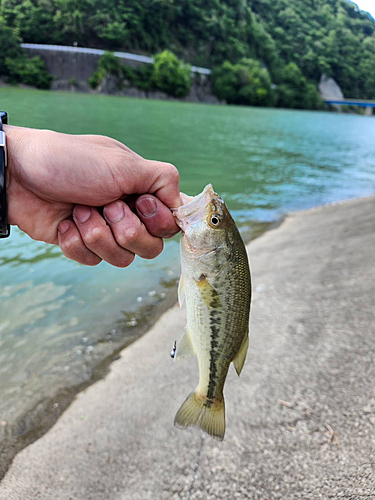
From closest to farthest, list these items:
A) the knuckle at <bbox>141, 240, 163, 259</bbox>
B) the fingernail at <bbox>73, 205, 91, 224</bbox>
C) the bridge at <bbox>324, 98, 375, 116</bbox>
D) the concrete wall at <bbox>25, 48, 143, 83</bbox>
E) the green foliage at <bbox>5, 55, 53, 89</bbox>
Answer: the fingernail at <bbox>73, 205, 91, 224</bbox>, the knuckle at <bbox>141, 240, 163, 259</bbox>, the green foliage at <bbox>5, 55, 53, 89</bbox>, the concrete wall at <bbox>25, 48, 143, 83</bbox>, the bridge at <bbox>324, 98, 375, 116</bbox>

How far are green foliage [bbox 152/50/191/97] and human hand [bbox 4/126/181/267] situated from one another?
8761 centimetres

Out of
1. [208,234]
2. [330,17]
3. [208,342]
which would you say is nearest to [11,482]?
[208,342]

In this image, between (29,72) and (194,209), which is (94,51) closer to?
(29,72)

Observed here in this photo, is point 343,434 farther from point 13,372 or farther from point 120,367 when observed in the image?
point 13,372

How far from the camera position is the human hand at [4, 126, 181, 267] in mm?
2365

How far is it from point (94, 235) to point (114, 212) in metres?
0.21

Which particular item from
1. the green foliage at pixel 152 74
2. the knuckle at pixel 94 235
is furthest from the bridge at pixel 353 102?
the knuckle at pixel 94 235

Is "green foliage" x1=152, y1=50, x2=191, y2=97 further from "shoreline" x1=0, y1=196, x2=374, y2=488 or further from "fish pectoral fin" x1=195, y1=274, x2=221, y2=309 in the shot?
"fish pectoral fin" x1=195, y1=274, x2=221, y2=309

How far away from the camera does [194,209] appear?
2.40 metres

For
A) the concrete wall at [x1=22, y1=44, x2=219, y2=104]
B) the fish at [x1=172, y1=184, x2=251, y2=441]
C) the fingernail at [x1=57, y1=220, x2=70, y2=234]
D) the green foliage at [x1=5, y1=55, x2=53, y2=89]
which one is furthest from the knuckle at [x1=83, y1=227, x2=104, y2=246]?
the concrete wall at [x1=22, y1=44, x2=219, y2=104]

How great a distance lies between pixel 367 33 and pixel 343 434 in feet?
597

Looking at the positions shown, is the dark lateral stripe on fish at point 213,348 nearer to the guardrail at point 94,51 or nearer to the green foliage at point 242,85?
the guardrail at point 94,51

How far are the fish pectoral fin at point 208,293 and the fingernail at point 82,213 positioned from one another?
0.88m

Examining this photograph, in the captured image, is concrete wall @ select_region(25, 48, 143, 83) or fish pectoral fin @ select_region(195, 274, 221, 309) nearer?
fish pectoral fin @ select_region(195, 274, 221, 309)
